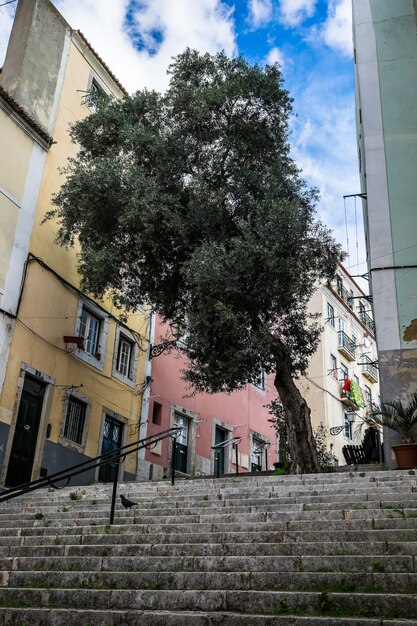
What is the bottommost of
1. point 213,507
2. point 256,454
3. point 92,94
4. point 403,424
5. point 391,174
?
point 213,507

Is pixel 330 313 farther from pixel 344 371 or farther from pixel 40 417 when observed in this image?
pixel 40 417

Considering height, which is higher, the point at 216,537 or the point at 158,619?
the point at 216,537

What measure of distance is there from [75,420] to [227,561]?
500 inches

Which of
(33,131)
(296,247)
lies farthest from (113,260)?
(33,131)

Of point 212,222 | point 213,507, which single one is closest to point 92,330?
point 212,222

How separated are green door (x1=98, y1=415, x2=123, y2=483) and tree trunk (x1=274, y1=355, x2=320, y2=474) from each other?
7002 mm

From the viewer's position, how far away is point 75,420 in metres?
18.1

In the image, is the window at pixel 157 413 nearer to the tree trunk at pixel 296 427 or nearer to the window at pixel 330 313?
the tree trunk at pixel 296 427

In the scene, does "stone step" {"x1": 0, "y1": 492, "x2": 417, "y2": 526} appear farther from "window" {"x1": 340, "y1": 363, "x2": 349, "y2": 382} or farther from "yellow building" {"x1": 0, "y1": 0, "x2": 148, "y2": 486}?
"window" {"x1": 340, "y1": 363, "x2": 349, "y2": 382}

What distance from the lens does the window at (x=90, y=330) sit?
19203mm

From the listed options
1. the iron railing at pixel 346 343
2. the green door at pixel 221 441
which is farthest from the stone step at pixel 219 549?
the iron railing at pixel 346 343

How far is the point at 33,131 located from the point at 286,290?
9575 millimetres

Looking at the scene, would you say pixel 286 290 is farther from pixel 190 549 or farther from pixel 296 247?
pixel 190 549

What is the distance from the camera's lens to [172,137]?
53.4 ft
